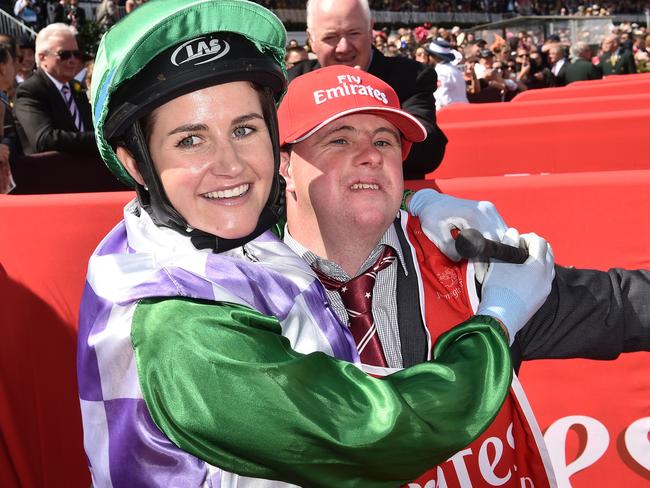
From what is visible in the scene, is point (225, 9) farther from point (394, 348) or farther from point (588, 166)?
point (588, 166)

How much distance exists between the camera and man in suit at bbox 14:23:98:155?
17.7 ft

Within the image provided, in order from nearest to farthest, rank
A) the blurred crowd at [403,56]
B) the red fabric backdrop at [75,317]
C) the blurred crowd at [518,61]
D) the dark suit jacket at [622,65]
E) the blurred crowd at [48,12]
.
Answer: the red fabric backdrop at [75,317] → the blurred crowd at [403,56] → the blurred crowd at [518,61] → the dark suit jacket at [622,65] → the blurred crowd at [48,12]

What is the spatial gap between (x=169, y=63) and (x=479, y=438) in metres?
1.24

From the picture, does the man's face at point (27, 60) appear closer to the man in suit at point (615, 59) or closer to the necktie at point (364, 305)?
the necktie at point (364, 305)

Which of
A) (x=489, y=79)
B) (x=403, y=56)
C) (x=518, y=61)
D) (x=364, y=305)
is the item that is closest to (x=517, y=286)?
(x=364, y=305)

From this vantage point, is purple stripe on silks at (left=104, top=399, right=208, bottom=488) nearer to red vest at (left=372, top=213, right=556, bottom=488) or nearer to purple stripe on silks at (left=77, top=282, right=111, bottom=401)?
purple stripe on silks at (left=77, top=282, right=111, bottom=401)

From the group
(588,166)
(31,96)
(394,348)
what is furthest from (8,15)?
(394,348)

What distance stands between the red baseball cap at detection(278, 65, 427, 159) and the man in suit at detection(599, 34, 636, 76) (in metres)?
13.8

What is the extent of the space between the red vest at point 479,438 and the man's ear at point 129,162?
79cm

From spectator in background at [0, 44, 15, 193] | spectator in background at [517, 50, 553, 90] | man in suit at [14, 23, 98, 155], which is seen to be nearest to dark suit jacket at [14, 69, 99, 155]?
man in suit at [14, 23, 98, 155]

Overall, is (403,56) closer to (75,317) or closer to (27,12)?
(75,317)

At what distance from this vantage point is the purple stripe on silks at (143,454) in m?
1.43

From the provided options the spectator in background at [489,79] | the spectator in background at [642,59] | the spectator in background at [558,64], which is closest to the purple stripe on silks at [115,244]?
the spectator in background at [489,79]

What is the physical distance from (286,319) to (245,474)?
30 centimetres
